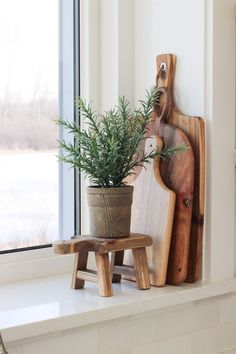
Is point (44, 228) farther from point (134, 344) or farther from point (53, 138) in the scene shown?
point (134, 344)

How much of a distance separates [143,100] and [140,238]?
40 cm

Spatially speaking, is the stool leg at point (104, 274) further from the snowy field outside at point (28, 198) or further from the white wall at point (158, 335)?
the snowy field outside at point (28, 198)

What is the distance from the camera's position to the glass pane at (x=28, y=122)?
1.56m

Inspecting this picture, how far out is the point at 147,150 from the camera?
1516 millimetres

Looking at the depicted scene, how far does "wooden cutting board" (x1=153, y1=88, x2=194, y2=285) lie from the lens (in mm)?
1448

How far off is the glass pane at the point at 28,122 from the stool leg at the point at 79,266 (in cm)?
20

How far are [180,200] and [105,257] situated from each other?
0.23m

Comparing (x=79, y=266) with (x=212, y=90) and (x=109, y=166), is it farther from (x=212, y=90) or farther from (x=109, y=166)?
(x=212, y=90)

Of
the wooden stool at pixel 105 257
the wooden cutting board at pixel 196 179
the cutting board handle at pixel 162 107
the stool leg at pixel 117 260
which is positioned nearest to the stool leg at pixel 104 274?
the wooden stool at pixel 105 257

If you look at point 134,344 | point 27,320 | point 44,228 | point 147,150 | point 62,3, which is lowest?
point 134,344

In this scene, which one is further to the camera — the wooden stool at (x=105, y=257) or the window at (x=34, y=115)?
the window at (x=34, y=115)

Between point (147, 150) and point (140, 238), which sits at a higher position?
point (147, 150)

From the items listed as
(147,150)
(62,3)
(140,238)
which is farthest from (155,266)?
(62,3)

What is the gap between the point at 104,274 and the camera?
54.2 inches
